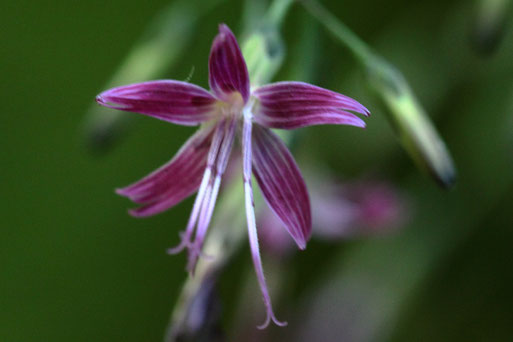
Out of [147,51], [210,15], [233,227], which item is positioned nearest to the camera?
[233,227]

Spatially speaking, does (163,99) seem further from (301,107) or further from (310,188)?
(310,188)

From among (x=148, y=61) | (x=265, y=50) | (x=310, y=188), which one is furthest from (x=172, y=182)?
(x=310, y=188)

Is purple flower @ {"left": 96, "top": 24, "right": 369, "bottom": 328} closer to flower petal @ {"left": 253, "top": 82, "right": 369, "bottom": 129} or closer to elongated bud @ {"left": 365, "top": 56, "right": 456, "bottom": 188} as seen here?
flower petal @ {"left": 253, "top": 82, "right": 369, "bottom": 129}

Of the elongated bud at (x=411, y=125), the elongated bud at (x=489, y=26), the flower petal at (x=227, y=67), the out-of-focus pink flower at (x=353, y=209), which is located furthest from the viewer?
the out-of-focus pink flower at (x=353, y=209)

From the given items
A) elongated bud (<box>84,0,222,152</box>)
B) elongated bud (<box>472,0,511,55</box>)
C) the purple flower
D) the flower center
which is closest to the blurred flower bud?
the purple flower

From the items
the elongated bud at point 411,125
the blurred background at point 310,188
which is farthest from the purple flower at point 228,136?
the blurred background at point 310,188

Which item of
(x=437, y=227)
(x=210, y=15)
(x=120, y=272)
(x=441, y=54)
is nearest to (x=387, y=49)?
(x=441, y=54)

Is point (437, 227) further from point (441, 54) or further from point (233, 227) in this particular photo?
point (233, 227)

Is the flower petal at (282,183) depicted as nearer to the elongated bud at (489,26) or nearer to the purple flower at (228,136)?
the purple flower at (228,136)
